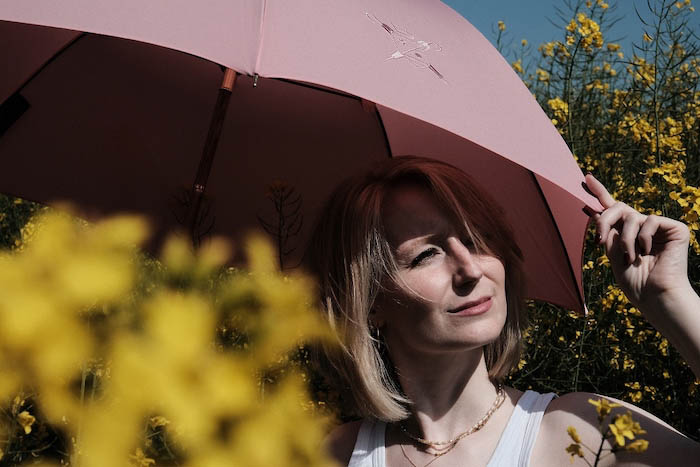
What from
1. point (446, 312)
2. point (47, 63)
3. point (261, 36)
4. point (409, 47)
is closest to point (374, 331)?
point (446, 312)

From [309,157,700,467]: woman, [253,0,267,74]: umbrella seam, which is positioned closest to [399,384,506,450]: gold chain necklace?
[309,157,700,467]: woman

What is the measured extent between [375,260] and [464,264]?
8.6 inches

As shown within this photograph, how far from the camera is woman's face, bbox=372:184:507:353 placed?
1558 millimetres

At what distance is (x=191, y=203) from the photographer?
190cm

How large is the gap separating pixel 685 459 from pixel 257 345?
3.41 feet

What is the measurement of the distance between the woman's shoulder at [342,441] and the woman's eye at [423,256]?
0.51 metres

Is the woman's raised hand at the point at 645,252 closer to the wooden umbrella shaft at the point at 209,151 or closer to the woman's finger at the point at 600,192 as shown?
the woman's finger at the point at 600,192

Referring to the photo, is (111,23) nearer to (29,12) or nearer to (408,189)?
(29,12)

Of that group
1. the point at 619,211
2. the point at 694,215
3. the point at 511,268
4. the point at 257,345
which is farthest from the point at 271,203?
the point at 257,345

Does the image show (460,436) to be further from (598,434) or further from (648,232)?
(648,232)

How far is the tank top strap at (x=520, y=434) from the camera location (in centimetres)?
161

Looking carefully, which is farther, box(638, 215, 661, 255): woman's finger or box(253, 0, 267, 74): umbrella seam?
box(638, 215, 661, 255): woman's finger

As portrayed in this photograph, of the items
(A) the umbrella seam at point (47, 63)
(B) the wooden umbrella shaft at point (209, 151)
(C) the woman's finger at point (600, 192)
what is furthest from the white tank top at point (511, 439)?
(A) the umbrella seam at point (47, 63)

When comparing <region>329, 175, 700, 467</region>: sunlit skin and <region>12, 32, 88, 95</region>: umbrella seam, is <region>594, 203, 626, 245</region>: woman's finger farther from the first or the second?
<region>12, 32, 88, 95</region>: umbrella seam
